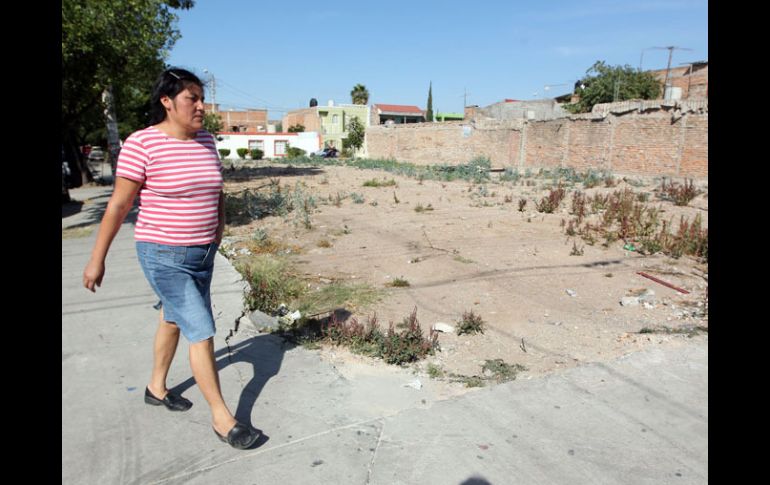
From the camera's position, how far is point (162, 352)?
10.0 feet

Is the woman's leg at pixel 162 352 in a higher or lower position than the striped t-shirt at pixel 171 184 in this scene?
lower

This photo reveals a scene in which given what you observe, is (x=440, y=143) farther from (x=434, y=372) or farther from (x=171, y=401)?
(x=171, y=401)

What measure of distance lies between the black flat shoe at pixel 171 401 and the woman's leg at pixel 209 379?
42 cm

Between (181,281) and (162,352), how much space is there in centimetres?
62

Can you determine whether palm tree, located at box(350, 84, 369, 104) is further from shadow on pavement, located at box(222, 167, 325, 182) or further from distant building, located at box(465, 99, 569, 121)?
shadow on pavement, located at box(222, 167, 325, 182)

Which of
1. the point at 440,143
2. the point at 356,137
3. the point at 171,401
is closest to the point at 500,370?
the point at 171,401

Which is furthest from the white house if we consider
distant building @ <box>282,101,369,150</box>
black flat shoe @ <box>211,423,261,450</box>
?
black flat shoe @ <box>211,423,261,450</box>

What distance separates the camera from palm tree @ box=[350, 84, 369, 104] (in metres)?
74.9

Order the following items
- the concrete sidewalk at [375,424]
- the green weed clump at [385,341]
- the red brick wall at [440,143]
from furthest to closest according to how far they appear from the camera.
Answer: the red brick wall at [440,143] < the green weed clump at [385,341] < the concrete sidewalk at [375,424]

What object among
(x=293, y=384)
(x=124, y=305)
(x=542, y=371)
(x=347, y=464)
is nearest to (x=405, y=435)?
(x=347, y=464)

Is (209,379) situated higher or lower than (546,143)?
lower

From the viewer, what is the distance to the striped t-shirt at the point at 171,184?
2568 millimetres

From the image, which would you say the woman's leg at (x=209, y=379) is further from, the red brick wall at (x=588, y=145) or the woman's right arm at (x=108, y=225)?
the red brick wall at (x=588, y=145)

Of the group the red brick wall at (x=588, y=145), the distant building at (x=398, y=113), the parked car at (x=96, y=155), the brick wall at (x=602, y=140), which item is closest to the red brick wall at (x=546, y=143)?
the brick wall at (x=602, y=140)
